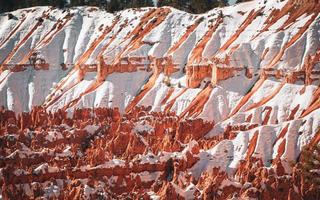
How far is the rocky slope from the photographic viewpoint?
44531 mm

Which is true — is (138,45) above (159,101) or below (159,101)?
above

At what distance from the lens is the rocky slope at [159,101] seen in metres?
44.5

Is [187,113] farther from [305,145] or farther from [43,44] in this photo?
[43,44]

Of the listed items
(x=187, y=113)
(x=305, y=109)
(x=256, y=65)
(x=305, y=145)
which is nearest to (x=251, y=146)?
(x=305, y=145)

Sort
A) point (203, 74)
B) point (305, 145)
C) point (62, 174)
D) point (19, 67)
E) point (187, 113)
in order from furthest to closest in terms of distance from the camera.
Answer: point (19, 67) < point (203, 74) < point (187, 113) < point (305, 145) < point (62, 174)

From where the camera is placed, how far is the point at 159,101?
65625mm

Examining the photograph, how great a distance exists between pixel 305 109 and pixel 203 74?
49.5ft

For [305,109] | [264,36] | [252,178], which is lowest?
[252,178]

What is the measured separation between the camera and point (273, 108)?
2229 inches

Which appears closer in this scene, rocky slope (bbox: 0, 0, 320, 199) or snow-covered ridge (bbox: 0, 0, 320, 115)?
rocky slope (bbox: 0, 0, 320, 199)

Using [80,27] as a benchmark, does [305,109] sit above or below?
below

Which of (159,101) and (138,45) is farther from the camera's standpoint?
(138,45)

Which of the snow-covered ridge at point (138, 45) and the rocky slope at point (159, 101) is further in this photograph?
the snow-covered ridge at point (138, 45)

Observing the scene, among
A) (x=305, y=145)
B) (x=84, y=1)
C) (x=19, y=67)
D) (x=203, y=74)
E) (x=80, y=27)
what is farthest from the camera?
(x=84, y=1)
